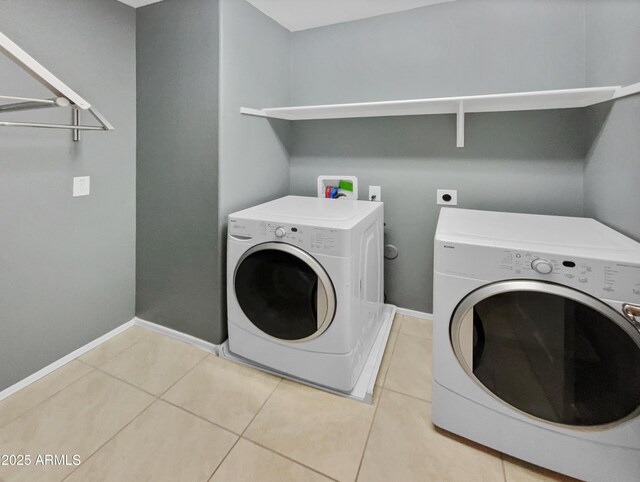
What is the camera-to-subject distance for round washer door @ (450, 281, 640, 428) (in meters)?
0.93

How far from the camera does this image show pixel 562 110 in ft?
5.45

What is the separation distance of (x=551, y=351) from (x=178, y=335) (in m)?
1.87

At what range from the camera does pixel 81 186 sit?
1.66m

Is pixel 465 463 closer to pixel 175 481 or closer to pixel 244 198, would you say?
pixel 175 481

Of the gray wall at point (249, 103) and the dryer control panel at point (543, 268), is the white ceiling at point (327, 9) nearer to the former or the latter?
the gray wall at point (249, 103)

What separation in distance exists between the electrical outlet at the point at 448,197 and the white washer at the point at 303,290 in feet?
1.77

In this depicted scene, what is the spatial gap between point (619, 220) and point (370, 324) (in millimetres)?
1204

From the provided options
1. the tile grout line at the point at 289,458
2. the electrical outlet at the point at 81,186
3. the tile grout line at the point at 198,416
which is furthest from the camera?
the electrical outlet at the point at 81,186

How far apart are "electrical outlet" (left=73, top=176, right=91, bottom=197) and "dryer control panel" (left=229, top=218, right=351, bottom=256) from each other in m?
0.84

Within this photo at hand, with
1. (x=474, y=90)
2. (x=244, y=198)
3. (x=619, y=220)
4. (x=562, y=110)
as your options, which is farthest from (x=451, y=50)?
(x=244, y=198)

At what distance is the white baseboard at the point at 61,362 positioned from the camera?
4.75 feet

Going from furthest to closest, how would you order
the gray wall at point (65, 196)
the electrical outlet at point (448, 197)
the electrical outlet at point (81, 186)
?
the electrical outlet at point (448, 197)
the electrical outlet at point (81, 186)
the gray wall at point (65, 196)

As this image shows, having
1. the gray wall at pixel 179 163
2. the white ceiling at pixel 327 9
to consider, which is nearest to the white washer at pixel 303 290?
the gray wall at pixel 179 163

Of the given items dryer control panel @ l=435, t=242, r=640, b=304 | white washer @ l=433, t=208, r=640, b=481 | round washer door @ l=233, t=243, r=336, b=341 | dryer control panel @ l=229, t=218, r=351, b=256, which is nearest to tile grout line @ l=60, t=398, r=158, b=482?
round washer door @ l=233, t=243, r=336, b=341
